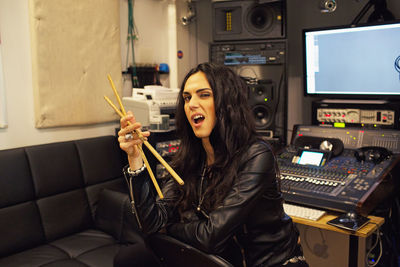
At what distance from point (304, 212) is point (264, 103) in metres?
1.29

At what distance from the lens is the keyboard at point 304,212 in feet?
5.35

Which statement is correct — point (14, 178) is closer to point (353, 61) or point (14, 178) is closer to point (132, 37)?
point (132, 37)

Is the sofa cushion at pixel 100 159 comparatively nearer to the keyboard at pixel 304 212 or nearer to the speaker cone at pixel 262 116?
the speaker cone at pixel 262 116

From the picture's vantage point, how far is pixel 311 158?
7.10 ft

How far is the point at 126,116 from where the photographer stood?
1.26 meters

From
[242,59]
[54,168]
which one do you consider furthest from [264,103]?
[54,168]

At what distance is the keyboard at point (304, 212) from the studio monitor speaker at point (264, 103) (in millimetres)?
1147

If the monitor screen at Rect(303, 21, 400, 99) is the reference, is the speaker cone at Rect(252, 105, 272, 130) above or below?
below

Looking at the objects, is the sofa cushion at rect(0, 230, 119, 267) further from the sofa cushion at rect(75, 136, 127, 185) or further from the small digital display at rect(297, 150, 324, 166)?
the small digital display at rect(297, 150, 324, 166)

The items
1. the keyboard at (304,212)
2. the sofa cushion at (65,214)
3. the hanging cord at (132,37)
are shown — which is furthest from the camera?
the hanging cord at (132,37)

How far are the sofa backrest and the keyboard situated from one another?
4.50ft

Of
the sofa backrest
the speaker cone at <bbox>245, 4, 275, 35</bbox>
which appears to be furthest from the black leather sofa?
the speaker cone at <bbox>245, 4, 275, 35</bbox>

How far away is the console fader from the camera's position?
1.67 m

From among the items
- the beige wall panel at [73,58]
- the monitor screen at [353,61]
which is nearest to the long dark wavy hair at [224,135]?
the monitor screen at [353,61]
